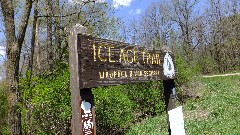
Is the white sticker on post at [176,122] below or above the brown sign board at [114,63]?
below

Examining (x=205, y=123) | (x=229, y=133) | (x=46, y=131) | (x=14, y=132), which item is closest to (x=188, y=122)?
(x=205, y=123)

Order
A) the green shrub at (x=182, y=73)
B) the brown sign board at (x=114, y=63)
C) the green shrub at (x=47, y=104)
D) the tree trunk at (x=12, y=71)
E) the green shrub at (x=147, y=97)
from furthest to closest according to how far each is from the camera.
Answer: the green shrub at (x=182, y=73) → the green shrub at (x=147, y=97) → the green shrub at (x=47, y=104) → the tree trunk at (x=12, y=71) → the brown sign board at (x=114, y=63)

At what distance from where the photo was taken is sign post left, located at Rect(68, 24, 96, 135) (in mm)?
3076

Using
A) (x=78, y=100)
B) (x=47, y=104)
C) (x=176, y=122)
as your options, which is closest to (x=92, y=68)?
(x=78, y=100)

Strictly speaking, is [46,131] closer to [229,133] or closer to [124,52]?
[229,133]

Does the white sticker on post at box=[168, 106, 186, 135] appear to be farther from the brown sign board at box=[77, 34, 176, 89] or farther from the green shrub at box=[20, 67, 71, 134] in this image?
the green shrub at box=[20, 67, 71, 134]

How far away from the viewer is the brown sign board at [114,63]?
3236 mm

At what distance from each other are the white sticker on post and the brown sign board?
649 mm

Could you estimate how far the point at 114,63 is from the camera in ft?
12.4

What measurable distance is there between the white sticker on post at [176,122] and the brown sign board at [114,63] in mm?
649

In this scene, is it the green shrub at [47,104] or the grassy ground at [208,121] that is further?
the green shrub at [47,104]

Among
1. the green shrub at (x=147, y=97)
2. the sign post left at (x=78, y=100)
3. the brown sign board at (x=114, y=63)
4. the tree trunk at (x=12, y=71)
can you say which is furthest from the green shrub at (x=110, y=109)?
the sign post left at (x=78, y=100)

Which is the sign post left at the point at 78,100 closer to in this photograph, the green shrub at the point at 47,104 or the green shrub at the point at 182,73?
the green shrub at the point at 47,104

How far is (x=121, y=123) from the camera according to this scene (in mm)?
14031
